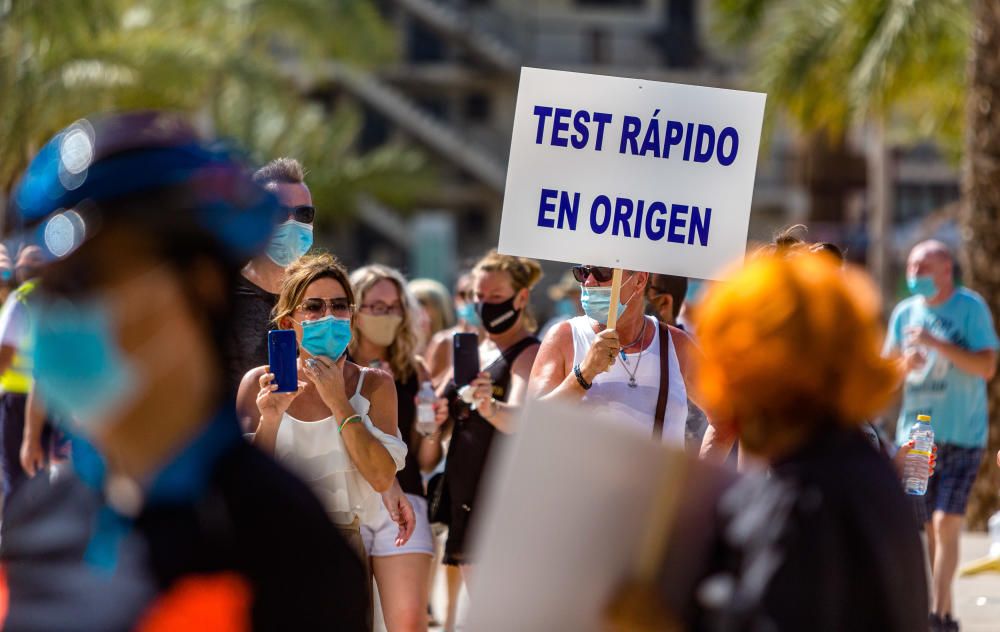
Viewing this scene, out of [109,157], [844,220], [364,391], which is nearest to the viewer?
[109,157]

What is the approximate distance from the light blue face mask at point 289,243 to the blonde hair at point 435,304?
15.4 feet

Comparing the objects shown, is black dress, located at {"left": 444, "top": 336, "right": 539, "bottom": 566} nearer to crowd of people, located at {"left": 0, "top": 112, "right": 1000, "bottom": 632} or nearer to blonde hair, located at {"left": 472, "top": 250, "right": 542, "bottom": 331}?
blonde hair, located at {"left": 472, "top": 250, "right": 542, "bottom": 331}

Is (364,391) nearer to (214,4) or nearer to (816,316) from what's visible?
(816,316)

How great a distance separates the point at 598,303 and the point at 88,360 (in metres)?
3.66

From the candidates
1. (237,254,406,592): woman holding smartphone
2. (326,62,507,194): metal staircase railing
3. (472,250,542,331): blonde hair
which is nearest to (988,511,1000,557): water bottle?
(472,250,542,331): blonde hair

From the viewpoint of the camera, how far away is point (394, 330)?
702 centimetres

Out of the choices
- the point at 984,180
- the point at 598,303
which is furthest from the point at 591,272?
the point at 984,180

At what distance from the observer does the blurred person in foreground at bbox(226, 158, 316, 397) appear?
5.43 metres

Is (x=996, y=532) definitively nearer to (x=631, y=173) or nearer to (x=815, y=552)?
(x=631, y=173)

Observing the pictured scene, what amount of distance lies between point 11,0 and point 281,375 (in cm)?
1436

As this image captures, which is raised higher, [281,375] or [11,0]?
[11,0]

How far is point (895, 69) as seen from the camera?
48.9ft

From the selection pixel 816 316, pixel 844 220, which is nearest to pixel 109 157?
pixel 816 316

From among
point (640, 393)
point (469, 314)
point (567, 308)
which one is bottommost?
point (640, 393)
